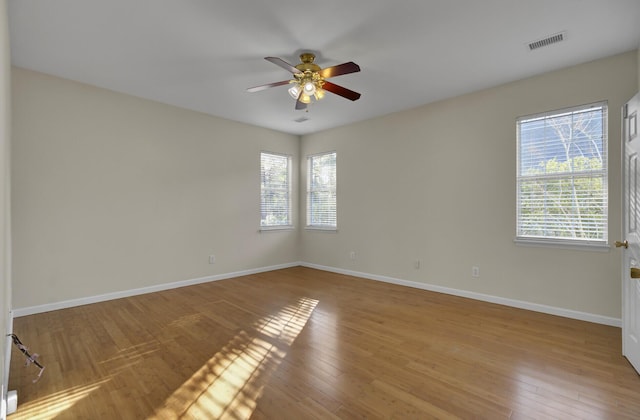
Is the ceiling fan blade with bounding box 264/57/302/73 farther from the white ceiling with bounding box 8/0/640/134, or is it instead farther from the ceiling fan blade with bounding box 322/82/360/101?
the ceiling fan blade with bounding box 322/82/360/101

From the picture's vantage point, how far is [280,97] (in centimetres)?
421

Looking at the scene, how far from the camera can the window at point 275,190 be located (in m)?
5.82

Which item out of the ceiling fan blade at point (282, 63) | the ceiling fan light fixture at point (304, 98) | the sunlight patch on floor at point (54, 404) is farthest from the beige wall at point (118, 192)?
the ceiling fan blade at point (282, 63)

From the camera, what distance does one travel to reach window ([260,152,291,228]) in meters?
5.82

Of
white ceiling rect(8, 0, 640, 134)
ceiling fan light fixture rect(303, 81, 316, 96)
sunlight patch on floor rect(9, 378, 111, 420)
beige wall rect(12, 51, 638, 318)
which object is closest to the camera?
sunlight patch on floor rect(9, 378, 111, 420)

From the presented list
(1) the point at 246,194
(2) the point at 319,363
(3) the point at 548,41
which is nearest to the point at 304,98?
(3) the point at 548,41

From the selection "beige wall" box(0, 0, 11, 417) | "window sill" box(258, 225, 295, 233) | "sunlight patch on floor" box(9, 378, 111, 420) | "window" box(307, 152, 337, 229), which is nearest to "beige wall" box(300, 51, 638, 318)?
"window" box(307, 152, 337, 229)

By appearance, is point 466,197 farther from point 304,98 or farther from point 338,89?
point 304,98

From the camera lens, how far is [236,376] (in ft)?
7.23

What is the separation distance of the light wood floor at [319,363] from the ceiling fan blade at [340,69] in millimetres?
2341

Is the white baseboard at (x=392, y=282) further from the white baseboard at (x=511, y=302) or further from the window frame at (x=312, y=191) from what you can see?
the window frame at (x=312, y=191)

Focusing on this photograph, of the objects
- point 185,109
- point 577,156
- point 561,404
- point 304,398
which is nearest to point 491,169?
point 577,156

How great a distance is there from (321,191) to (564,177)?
12.3ft

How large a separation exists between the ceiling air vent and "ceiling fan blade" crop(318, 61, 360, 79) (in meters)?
1.70
